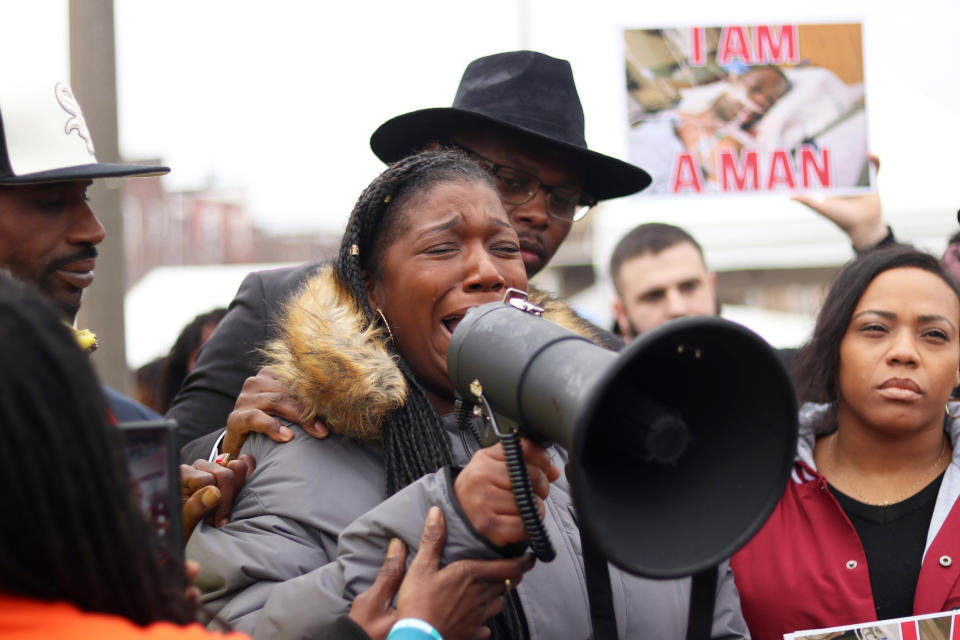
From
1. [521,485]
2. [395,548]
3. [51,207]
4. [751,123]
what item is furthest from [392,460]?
[751,123]

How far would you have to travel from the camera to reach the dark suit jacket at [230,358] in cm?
295

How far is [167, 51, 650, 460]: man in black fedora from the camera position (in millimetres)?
2975

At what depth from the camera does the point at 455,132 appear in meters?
3.08

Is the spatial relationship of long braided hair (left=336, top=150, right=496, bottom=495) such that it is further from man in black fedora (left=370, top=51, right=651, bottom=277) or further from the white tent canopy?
the white tent canopy

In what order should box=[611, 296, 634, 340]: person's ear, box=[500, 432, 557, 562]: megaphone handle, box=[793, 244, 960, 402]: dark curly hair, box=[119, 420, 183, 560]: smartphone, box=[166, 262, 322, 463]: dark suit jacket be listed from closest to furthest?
1. box=[119, 420, 183, 560]: smartphone
2. box=[500, 432, 557, 562]: megaphone handle
3. box=[166, 262, 322, 463]: dark suit jacket
4. box=[793, 244, 960, 402]: dark curly hair
5. box=[611, 296, 634, 340]: person's ear

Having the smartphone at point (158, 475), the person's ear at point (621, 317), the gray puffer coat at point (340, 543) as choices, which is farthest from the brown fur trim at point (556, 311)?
the person's ear at point (621, 317)

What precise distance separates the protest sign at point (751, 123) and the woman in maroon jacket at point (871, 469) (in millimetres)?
1054

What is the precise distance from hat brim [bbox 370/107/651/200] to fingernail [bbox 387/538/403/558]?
1459mm

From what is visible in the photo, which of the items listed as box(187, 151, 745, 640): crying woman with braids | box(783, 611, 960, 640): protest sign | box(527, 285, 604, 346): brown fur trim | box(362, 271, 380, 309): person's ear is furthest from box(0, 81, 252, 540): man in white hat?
box(783, 611, 960, 640): protest sign

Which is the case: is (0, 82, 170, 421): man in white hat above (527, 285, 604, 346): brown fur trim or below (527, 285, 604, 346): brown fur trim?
above

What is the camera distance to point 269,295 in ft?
10.1

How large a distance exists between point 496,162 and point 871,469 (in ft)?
4.54

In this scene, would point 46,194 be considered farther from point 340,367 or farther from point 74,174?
point 340,367

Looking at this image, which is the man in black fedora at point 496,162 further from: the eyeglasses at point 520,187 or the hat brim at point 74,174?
the hat brim at point 74,174
